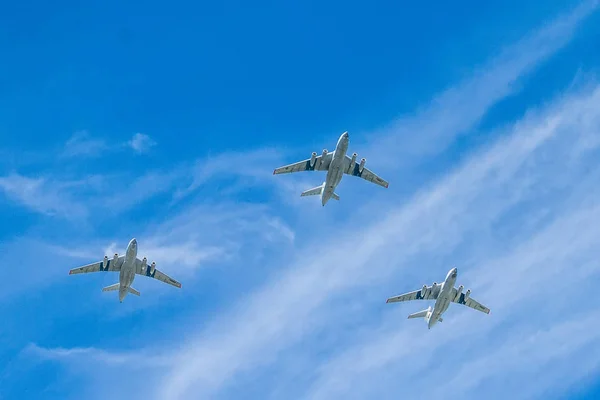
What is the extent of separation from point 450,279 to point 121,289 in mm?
51524

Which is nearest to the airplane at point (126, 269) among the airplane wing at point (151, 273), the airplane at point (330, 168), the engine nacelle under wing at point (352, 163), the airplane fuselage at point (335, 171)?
the airplane wing at point (151, 273)

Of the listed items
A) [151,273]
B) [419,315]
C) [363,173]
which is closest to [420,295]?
[419,315]

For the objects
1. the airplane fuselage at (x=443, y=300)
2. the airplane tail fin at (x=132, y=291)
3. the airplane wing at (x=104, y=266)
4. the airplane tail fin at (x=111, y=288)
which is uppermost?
the airplane wing at (x=104, y=266)

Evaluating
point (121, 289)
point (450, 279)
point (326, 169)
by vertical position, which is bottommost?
point (450, 279)

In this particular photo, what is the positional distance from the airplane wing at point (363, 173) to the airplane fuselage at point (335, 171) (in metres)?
1.27

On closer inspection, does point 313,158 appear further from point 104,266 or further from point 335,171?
point 104,266

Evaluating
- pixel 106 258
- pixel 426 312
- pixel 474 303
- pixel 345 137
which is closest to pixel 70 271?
pixel 106 258

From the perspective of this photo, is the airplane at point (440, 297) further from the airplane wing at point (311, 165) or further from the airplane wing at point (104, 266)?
the airplane wing at point (104, 266)

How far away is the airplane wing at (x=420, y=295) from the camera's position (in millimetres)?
135500

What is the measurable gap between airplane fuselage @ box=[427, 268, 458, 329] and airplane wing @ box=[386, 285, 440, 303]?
137 cm

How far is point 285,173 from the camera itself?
444 ft

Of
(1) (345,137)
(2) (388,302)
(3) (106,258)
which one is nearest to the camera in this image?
(1) (345,137)

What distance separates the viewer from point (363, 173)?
135125 mm

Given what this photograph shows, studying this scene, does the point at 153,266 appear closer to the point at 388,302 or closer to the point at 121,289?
the point at 121,289
